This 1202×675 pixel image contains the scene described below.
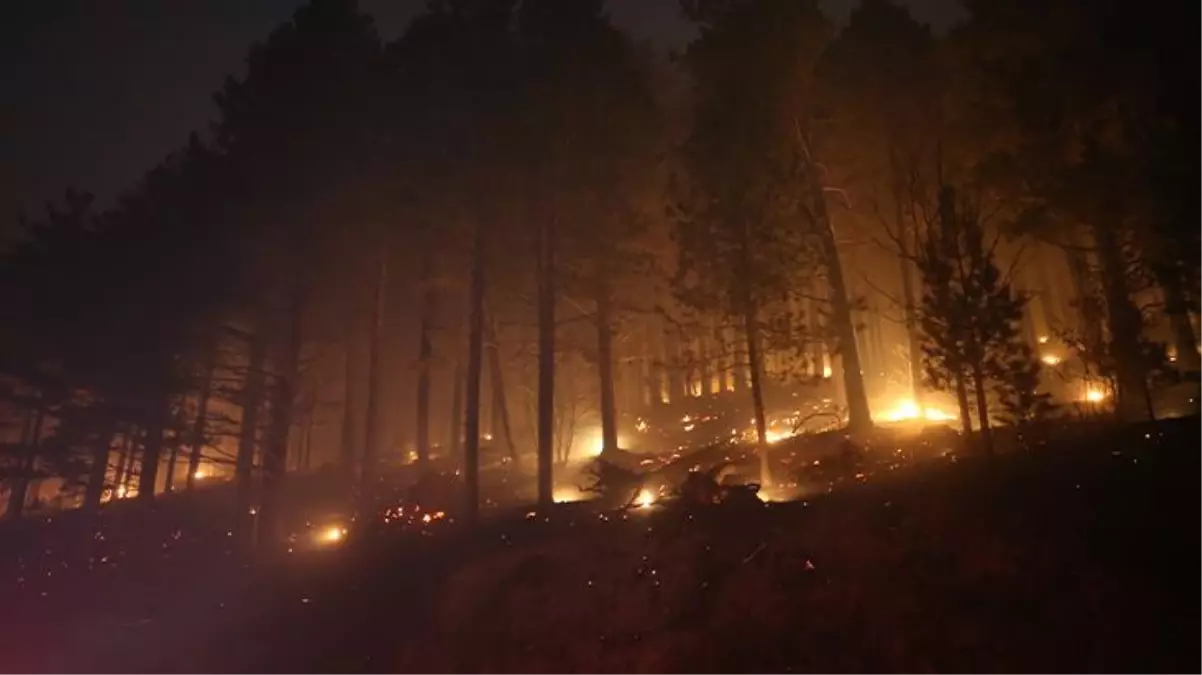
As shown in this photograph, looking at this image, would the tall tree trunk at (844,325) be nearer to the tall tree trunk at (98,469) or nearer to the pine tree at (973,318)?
the pine tree at (973,318)

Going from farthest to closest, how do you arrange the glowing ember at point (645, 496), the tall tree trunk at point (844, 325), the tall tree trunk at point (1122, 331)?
the tall tree trunk at point (844, 325)
the glowing ember at point (645, 496)
the tall tree trunk at point (1122, 331)

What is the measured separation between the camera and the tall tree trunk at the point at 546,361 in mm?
22812

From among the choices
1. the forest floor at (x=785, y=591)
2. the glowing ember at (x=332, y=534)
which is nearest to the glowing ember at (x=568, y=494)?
the glowing ember at (x=332, y=534)

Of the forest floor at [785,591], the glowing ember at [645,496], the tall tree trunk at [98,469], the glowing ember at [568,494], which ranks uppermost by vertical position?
the tall tree trunk at [98,469]

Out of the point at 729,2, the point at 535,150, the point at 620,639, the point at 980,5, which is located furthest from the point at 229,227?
the point at 980,5

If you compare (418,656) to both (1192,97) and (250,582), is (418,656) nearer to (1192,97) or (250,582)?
(250,582)

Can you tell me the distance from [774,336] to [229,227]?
19.0 m

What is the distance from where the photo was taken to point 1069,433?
16.4 m

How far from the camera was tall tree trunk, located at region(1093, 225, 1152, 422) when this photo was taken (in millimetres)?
15680

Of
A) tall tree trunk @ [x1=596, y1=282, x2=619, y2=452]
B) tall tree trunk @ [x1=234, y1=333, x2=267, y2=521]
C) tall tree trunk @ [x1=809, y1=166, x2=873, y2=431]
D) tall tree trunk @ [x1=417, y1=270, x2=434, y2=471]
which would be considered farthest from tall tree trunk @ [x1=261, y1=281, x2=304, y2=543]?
tall tree trunk @ [x1=809, y1=166, x2=873, y2=431]

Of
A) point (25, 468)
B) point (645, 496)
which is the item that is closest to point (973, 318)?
point (645, 496)

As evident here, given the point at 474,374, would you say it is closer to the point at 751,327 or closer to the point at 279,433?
the point at 279,433

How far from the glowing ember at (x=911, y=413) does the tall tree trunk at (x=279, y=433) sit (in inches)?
763

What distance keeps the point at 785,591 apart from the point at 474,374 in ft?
42.5
